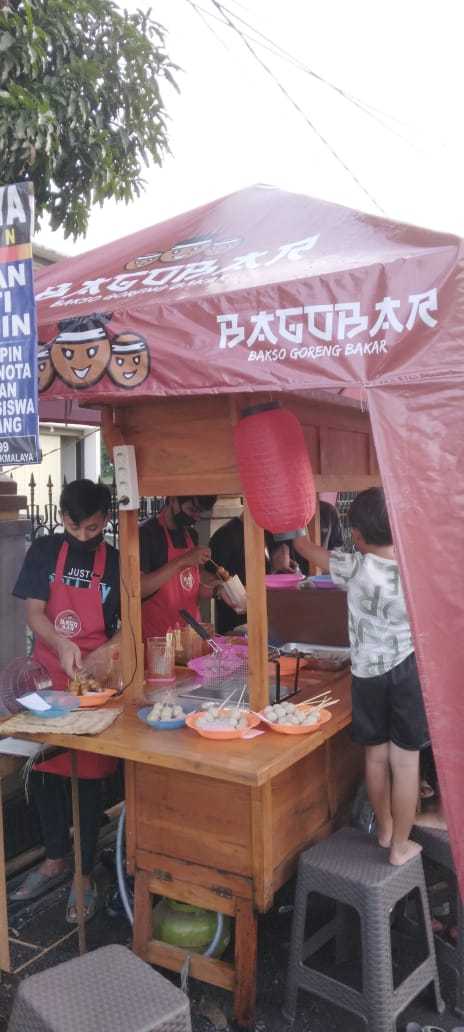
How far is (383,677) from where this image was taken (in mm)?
2988

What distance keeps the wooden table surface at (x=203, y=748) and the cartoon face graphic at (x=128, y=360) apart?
1327mm

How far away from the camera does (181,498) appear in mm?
4309

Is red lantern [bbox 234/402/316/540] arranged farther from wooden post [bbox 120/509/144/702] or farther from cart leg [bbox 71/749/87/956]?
cart leg [bbox 71/749/87/956]

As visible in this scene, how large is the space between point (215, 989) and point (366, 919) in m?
0.86

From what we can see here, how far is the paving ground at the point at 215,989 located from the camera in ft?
9.47

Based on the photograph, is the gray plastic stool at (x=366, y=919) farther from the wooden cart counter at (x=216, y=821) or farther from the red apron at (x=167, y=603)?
the red apron at (x=167, y=603)

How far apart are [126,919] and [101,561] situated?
66.6 inches

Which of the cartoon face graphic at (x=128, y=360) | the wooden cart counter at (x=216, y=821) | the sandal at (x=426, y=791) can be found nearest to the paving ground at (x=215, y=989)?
the wooden cart counter at (x=216, y=821)

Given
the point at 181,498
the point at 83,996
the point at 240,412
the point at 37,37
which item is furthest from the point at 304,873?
the point at 37,37

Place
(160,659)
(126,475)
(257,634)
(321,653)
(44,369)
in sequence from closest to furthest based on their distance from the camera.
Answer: (44,369)
(257,634)
(126,475)
(160,659)
(321,653)

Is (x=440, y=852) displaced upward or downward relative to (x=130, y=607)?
downward

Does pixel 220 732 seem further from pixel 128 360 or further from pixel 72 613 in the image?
pixel 128 360

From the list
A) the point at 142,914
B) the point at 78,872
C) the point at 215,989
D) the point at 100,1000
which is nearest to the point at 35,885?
the point at 78,872

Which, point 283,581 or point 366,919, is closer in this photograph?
point 366,919
